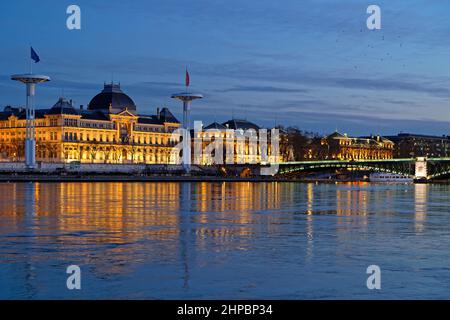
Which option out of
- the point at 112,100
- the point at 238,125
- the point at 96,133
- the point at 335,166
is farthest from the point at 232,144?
the point at 335,166

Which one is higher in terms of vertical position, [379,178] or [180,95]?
[180,95]

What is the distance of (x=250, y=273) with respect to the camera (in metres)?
17.5

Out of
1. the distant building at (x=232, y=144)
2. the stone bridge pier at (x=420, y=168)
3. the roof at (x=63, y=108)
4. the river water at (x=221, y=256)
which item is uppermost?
the roof at (x=63, y=108)

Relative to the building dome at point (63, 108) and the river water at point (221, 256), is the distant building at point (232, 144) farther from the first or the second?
the river water at point (221, 256)

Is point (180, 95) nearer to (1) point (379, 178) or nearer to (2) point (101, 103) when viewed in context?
(2) point (101, 103)

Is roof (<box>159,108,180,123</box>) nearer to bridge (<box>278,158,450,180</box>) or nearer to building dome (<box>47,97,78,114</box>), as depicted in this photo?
building dome (<box>47,97,78,114</box>)

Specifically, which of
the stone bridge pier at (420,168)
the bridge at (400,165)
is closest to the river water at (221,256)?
the bridge at (400,165)

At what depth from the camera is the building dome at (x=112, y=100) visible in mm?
169375

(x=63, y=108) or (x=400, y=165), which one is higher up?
(x=63, y=108)

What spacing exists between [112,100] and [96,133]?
8982 millimetres

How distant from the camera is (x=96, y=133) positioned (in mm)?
164250

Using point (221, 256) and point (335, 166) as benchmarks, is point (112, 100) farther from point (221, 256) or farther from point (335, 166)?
point (221, 256)
